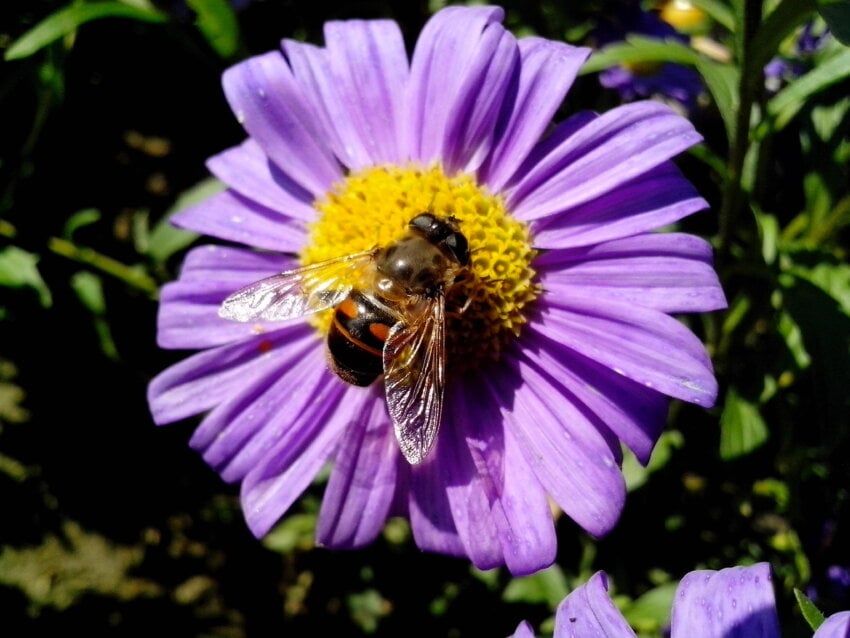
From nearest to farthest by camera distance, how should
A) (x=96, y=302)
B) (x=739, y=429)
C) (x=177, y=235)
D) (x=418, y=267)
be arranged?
1. (x=418, y=267)
2. (x=739, y=429)
3. (x=96, y=302)
4. (x=177, y=235)

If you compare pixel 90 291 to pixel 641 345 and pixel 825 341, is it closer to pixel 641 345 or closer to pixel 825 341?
pixel 641 345

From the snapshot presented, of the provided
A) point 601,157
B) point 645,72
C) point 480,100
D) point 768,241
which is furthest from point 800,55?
point 480,100

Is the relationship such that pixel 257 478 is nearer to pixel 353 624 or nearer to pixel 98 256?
pixel 98 256

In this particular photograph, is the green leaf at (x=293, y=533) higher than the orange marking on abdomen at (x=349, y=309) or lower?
lower

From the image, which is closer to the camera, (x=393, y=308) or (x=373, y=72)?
(x=393, y=308)

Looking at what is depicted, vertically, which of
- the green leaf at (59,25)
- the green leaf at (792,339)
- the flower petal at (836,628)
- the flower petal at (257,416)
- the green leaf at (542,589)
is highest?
the green leaf at (59,25)

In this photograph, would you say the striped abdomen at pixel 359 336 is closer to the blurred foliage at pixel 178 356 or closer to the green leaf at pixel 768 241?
the blurred foliage at pixel 178 356

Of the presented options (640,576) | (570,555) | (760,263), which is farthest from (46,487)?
(760,263)

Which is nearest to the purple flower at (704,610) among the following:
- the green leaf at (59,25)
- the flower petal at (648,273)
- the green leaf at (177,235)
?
the flower petal at (648,273)
